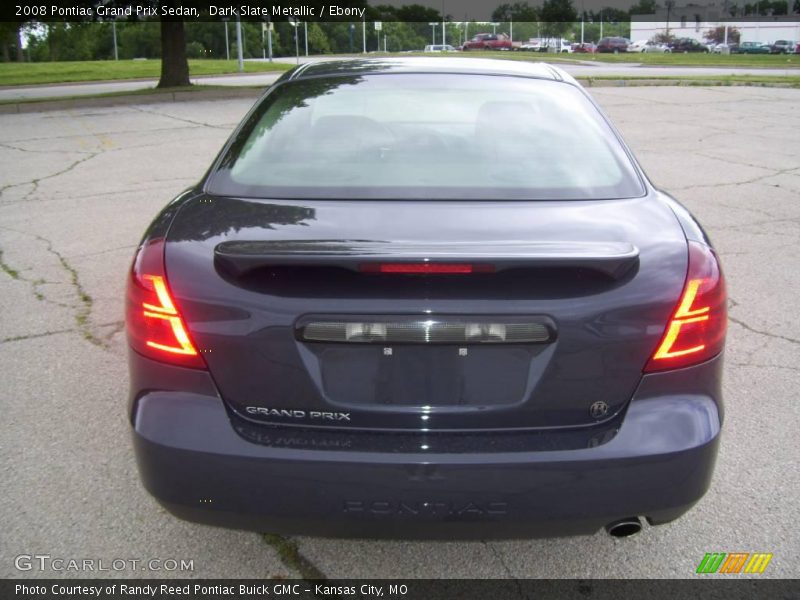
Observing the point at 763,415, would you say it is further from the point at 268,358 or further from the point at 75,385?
the point at 75,385

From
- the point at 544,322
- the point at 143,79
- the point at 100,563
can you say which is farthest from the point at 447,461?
the point at 143,79

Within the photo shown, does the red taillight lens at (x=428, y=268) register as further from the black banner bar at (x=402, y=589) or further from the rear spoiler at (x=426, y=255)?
the black banner bar at (x=402, y=589)

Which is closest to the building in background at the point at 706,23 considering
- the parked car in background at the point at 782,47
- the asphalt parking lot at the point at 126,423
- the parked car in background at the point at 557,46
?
the parked car in background at the point at 557,46

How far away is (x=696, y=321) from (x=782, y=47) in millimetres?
72945

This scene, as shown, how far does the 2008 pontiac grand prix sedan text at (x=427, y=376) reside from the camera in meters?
2.06

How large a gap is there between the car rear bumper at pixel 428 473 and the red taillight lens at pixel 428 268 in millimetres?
445

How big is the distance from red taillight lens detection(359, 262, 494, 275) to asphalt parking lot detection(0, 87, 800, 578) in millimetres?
1101

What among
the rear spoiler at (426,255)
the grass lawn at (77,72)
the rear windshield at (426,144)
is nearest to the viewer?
the rear spoiler at (426,255)

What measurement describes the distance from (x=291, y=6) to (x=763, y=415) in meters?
19.1

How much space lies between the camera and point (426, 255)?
2.04 meters

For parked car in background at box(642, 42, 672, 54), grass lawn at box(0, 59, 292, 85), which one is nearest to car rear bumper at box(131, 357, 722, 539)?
grass lawn at box(0, 59, 292, 85)

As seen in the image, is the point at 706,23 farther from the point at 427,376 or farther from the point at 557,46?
the point at 427,376

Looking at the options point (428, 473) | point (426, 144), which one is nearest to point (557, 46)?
point (426, 144)

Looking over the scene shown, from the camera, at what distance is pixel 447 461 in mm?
2070
